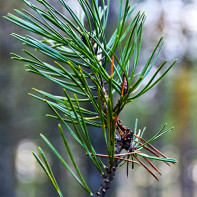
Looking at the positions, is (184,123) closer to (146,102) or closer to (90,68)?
(146,102)

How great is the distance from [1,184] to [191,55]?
538 cm

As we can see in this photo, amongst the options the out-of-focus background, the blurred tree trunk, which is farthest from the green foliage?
the blurred tree trunk

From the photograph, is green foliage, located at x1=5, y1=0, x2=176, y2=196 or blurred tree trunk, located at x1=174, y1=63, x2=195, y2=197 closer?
green foliage, located at x1=5, y1=0, x2=176, y2=196

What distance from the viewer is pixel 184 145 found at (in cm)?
945

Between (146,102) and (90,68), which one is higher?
(146,102)

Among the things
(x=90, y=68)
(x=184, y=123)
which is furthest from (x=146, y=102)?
(x=90, y=68)

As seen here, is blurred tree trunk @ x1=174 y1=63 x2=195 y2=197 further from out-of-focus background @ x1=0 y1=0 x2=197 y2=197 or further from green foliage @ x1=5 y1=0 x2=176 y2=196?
green foliage @ x1=5 y1=0 x2=176 y2=196

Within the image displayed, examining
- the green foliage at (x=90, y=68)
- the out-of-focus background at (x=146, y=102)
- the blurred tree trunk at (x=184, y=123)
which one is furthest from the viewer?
the blurred tree trunk at (x=184, y=123)

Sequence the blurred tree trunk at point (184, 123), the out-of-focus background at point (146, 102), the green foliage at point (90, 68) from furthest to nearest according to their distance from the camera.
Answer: the blurred tree trunk at point (184, 123) < the out-of-focus background at point (146, 102) < the green foliage at point (90, 68)

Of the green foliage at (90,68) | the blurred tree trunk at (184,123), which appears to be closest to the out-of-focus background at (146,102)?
the blurred tree trunk at (184,123)

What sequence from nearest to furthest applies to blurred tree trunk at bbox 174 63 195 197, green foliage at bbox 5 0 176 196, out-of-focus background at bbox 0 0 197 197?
green foliage at bbox 5 0 176 196 < out-of-focus background at bbox 0 0 197 197 < blurred tree trunk at bbox 174 63 195 197

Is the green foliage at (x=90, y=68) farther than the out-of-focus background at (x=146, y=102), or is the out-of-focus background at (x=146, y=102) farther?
the out-of-focus background at (x=146, y=102)

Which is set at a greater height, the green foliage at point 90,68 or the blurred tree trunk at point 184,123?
the blurred tree trunk at point 184,123

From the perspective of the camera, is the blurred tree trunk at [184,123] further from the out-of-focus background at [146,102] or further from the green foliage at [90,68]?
the green foliage at [90,68]
